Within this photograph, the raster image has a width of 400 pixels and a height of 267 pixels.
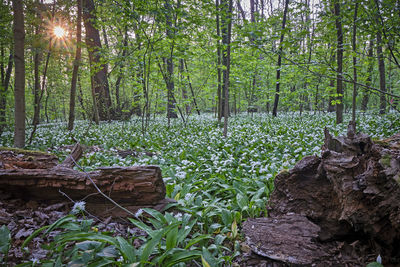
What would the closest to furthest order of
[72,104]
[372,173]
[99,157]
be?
[372,173], [99,157], [72,104]

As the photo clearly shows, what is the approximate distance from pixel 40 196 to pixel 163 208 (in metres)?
1.52

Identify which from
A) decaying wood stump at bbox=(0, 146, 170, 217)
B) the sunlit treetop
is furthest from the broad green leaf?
the sunlit treetop

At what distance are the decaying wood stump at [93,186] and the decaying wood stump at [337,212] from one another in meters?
1.20

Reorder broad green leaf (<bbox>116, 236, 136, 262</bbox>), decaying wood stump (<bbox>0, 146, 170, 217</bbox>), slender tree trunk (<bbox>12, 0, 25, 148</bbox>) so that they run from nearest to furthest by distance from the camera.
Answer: broad green leaf (<bbox>116, 236, 136, 262</bbox>) < decaying wood stump (<bbox>0, 146, 170, 217</bbox>) < slender tree trunk (<bbox>12, 0, 25, 148</bbox>)

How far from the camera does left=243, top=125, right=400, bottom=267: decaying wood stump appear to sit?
1773 millimetres

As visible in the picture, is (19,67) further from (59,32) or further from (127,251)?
(127,251)

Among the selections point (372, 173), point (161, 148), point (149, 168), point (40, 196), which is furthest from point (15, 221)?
point (161, 148)

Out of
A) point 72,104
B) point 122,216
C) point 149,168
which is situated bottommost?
point 122,216

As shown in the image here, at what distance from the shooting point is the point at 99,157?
526cm

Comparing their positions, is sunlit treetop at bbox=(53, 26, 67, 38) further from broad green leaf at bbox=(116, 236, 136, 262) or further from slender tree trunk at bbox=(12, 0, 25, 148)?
broad green leaf at bbox=(116, 236, 136, 262)

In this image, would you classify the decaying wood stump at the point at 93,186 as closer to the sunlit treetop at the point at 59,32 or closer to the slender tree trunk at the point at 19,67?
the slender tree trunk at the point at 19,67

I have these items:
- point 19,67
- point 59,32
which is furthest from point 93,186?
point 59,32

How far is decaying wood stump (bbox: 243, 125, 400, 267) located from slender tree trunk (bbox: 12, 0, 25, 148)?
21.0 ft

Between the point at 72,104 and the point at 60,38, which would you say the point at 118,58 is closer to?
the point at 60,38
